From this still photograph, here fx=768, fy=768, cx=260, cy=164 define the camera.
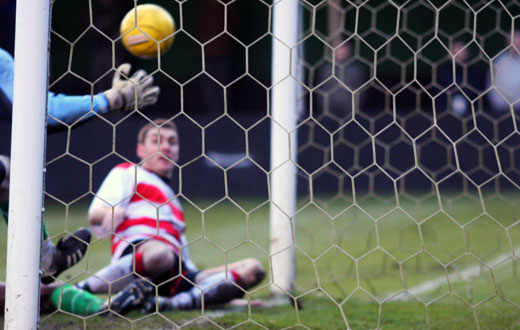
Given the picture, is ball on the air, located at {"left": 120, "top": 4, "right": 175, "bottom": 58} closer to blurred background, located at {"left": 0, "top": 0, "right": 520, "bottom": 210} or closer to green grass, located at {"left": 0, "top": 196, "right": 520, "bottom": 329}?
green grass, located at {"left": 0, "top": 196, "right": 520, "bottom": 329}

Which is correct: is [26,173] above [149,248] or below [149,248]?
above

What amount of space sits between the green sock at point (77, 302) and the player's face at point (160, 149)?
0.68m

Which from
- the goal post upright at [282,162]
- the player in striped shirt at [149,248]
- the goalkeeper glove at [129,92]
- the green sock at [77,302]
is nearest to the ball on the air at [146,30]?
the goalkeeper glove at [129,92]

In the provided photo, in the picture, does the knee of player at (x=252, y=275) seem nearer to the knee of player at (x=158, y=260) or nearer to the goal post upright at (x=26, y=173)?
the knee of player at (x=158, y=260)

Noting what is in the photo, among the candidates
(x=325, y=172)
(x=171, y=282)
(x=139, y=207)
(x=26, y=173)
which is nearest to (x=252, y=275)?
(x=171, y=282)

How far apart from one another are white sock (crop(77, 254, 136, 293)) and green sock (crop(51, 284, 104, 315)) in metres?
0.15

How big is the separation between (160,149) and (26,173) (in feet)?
4.28

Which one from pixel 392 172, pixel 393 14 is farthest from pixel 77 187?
pixel 393 14

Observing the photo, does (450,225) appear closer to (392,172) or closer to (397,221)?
(397,221)

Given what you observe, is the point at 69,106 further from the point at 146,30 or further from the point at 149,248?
the point at 149,248

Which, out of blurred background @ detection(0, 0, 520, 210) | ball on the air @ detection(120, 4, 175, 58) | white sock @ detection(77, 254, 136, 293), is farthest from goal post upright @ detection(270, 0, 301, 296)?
blurred background @ detection(0, 0, 520, 210)

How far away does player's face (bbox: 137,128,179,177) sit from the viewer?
3432 millimetres

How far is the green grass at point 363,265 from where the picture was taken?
2.92 metres

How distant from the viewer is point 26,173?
213 centimetres
